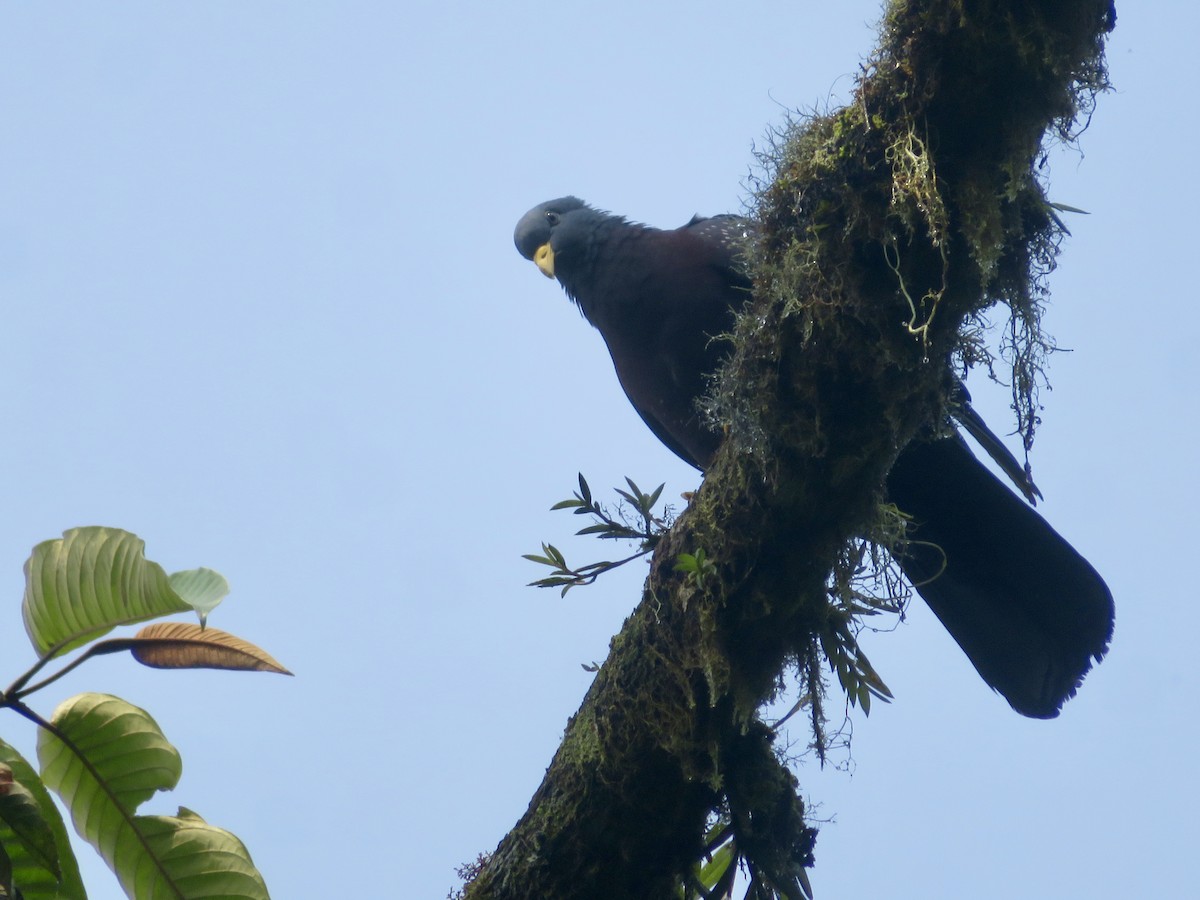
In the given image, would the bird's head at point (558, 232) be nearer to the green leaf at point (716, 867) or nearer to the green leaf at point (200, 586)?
the green leaf at point (716, 867)

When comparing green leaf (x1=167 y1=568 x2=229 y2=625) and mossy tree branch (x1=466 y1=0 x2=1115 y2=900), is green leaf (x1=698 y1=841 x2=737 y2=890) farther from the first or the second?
green leaf (x1=167 y1=568 x2=229 y2=625)

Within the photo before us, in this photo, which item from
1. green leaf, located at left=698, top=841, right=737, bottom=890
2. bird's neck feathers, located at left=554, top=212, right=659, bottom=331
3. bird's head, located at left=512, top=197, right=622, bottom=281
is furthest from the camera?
bird's head, located at left=512, top=197, right=622, bottom=281

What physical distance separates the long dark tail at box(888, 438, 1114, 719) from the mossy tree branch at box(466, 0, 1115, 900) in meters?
0.93

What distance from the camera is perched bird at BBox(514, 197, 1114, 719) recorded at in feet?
11.4

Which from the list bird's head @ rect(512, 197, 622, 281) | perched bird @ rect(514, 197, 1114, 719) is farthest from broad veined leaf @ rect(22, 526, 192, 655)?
bird's head @ rect(512, 197, 622, 281)

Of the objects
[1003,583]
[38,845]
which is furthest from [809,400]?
[38,845]

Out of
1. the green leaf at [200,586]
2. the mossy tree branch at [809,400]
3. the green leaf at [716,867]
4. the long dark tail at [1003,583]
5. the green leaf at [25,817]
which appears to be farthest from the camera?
the long dark tail at [1003,583]

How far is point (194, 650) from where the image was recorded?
1.66 meters

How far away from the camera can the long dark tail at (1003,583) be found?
3451mm

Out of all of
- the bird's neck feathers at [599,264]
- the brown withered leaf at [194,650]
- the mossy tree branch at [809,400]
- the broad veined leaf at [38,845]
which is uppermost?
the bird's neck feathers at [599,264]

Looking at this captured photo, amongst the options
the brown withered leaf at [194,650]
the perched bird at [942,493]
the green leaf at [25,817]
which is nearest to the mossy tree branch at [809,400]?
the perched bird at [942,493]

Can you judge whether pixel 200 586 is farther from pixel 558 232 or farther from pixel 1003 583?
pixel 558 232

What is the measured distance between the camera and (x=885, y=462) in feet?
8.43

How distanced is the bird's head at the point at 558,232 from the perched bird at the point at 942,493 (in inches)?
6.8
